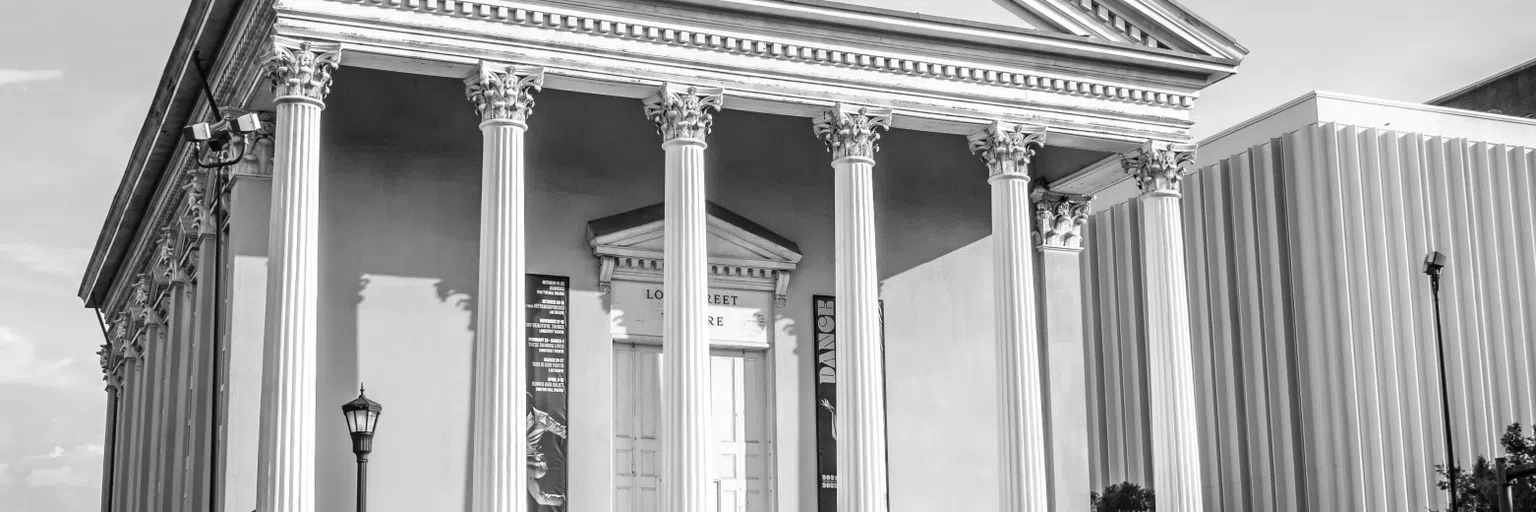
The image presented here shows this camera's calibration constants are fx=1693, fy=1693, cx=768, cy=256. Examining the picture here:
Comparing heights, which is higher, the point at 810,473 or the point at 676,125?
the point at 676,125

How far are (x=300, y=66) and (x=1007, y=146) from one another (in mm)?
10918

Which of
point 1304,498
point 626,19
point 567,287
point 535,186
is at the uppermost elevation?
point 626,19

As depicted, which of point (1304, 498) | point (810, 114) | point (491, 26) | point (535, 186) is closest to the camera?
point (491, 26)

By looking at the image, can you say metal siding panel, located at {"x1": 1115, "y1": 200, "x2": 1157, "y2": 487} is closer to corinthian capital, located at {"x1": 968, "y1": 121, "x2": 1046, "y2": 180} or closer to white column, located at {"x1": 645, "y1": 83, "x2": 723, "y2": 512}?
corinthian capital, located at {"x1": 968, "y1": 121, "x2": 1046, "y2": 180}

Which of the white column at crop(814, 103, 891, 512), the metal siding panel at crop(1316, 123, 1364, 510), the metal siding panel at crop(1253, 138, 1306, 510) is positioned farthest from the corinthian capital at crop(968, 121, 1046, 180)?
the metal siding panel at crop(1253, 138, 1306, 510)

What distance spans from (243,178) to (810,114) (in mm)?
8450

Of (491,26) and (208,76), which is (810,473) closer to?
(491,26)

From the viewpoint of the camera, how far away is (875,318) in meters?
24.9

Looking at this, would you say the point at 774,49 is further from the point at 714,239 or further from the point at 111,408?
the point at 111,408

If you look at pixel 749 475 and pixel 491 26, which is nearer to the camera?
pixel 491 26

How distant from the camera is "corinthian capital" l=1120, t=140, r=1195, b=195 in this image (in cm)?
2762

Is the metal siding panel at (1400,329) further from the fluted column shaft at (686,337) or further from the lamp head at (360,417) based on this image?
the lamp head at (360,417)

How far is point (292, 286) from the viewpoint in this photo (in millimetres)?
21531

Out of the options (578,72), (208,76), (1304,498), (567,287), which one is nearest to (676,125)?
(578,72)
